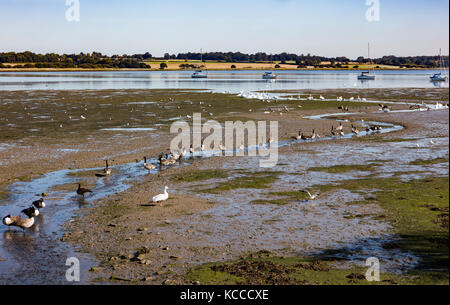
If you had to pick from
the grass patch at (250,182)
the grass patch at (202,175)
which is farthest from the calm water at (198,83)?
the grass patch at (250,182)

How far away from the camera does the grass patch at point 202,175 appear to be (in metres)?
22.0

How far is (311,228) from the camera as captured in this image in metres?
14.8

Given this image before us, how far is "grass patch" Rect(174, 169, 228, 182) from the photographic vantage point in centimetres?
2202

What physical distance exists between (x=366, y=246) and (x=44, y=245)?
932 cm

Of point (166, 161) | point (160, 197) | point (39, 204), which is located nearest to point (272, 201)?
point (160, 197)

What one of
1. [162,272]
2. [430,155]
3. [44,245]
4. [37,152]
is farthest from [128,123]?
[162,272]

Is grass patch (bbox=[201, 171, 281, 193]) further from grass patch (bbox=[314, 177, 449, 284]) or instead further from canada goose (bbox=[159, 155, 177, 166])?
canada goose (bbox=[159, 155, 177, 166])

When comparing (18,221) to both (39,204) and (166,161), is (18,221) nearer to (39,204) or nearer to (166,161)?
(39,204)

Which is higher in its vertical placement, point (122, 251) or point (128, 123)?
point (128, 123)

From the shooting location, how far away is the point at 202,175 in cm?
2266

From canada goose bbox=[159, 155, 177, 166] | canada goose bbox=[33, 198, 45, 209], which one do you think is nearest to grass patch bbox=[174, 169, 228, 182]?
canada goose bbox=[159, 155, 177, 166]
